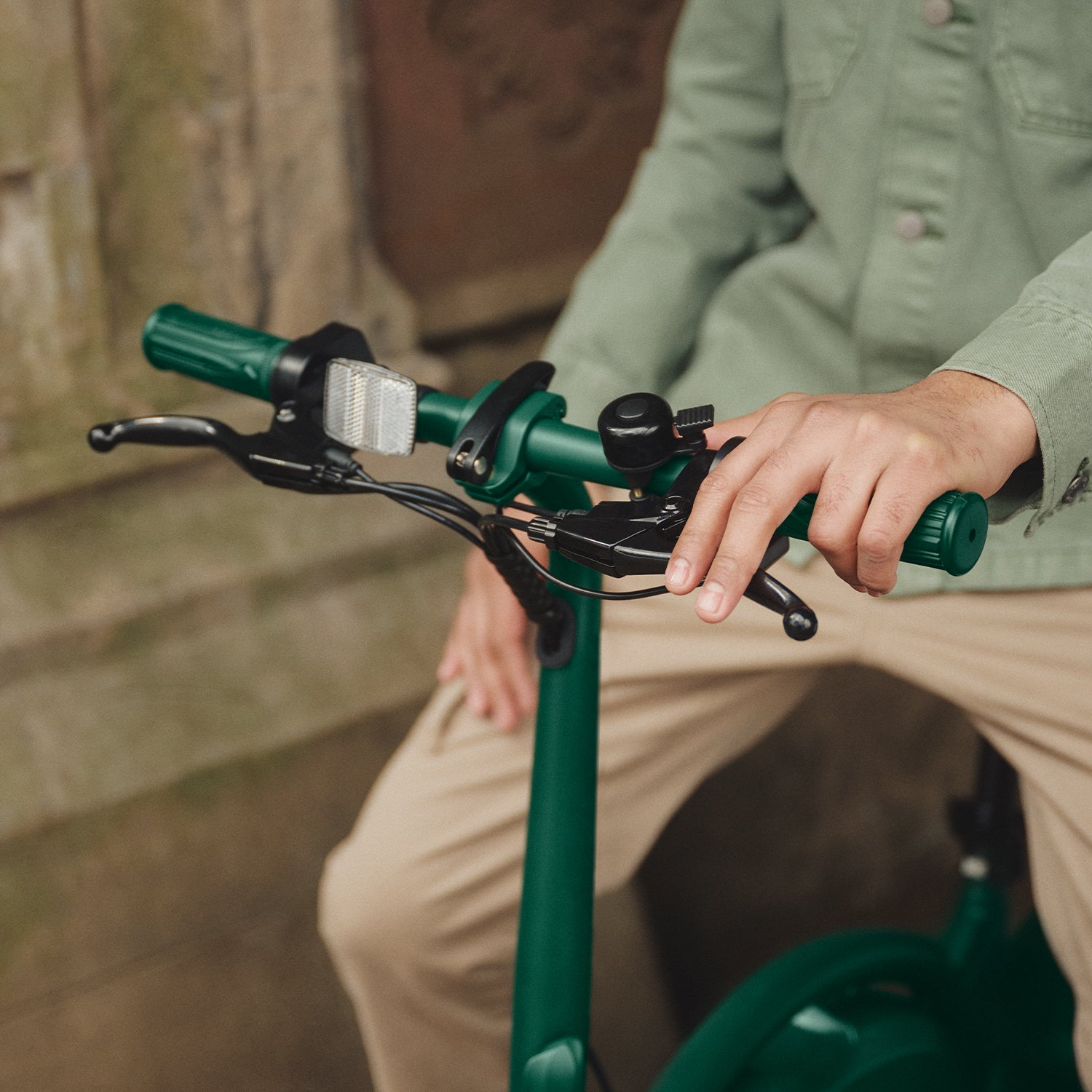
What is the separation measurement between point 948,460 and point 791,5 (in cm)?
54

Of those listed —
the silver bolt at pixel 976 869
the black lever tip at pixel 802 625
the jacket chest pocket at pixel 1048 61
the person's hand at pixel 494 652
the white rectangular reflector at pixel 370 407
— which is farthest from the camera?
the silver bolt at pixel 976 869

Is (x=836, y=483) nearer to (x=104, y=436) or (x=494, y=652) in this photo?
(x=104, y=436)

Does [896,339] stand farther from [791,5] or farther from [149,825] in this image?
[149,825]

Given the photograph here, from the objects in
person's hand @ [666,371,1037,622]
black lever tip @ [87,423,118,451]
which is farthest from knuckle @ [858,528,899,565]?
black lever tip @ [87,423,118,451]

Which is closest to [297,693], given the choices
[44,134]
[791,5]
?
[44,134]

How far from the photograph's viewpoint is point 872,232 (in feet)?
3.09

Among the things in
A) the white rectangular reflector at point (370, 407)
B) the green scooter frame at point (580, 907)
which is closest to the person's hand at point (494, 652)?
the green scooter frame at point (580, 907)

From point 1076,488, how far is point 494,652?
49 cm

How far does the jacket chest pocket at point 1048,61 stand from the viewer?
2.71ft

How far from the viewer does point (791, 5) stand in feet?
3.16

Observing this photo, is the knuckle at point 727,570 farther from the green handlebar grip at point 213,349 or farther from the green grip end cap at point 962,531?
the green handlebar grip at point 213,349

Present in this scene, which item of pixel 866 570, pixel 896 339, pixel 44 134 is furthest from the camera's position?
pixel 44 134

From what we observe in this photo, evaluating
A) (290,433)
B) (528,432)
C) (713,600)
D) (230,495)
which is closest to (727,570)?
(713,600)

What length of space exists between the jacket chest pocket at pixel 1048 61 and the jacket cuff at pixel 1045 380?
0.75 ft
